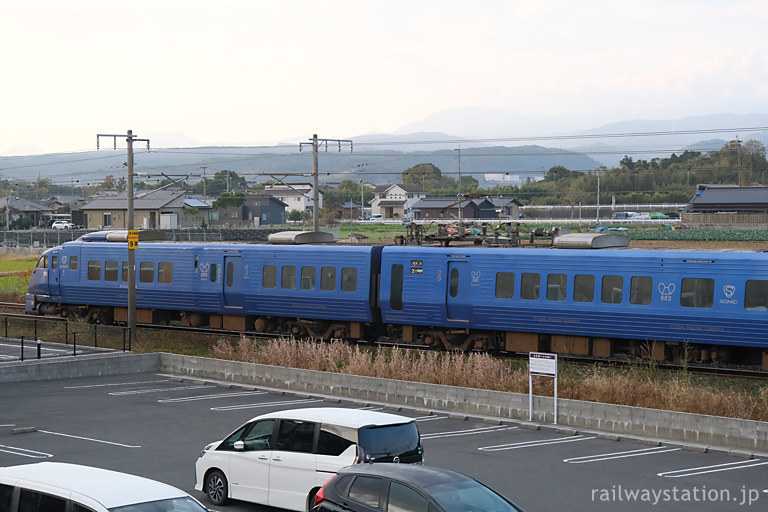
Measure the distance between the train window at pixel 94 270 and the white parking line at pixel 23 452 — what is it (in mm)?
18742

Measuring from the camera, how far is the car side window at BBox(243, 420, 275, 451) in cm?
1288

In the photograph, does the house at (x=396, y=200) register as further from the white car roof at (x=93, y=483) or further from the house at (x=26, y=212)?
the white car roof at (x=93, y=483)

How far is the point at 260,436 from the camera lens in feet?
42.6

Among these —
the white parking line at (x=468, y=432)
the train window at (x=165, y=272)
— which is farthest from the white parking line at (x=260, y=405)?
the train window at (x=165, y=272)

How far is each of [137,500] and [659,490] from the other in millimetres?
8134

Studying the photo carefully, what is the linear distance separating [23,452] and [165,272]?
17.4 meters

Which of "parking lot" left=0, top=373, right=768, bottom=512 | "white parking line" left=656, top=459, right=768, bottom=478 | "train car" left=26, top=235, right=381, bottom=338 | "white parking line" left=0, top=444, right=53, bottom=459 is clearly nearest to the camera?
"parking lot" left=0, top=373, right=768, bottom=512

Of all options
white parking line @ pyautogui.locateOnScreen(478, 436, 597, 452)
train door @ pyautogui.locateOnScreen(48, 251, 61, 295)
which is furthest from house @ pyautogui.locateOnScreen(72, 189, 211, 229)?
white parking line @ pyautogui.locateOnScreen(478, 436, 597, 452)

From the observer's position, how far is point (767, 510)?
12.6 meters

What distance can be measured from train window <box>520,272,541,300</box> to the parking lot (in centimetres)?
655

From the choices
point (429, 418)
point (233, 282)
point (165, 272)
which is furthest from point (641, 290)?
point (165, 272)

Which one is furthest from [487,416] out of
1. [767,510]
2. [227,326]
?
[227,326]

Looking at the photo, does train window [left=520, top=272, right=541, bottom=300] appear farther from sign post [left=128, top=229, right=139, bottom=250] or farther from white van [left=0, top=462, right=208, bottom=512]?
white van [left=0, top=462, right=208, bottom=512]

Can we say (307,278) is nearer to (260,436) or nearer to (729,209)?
(260,436)
